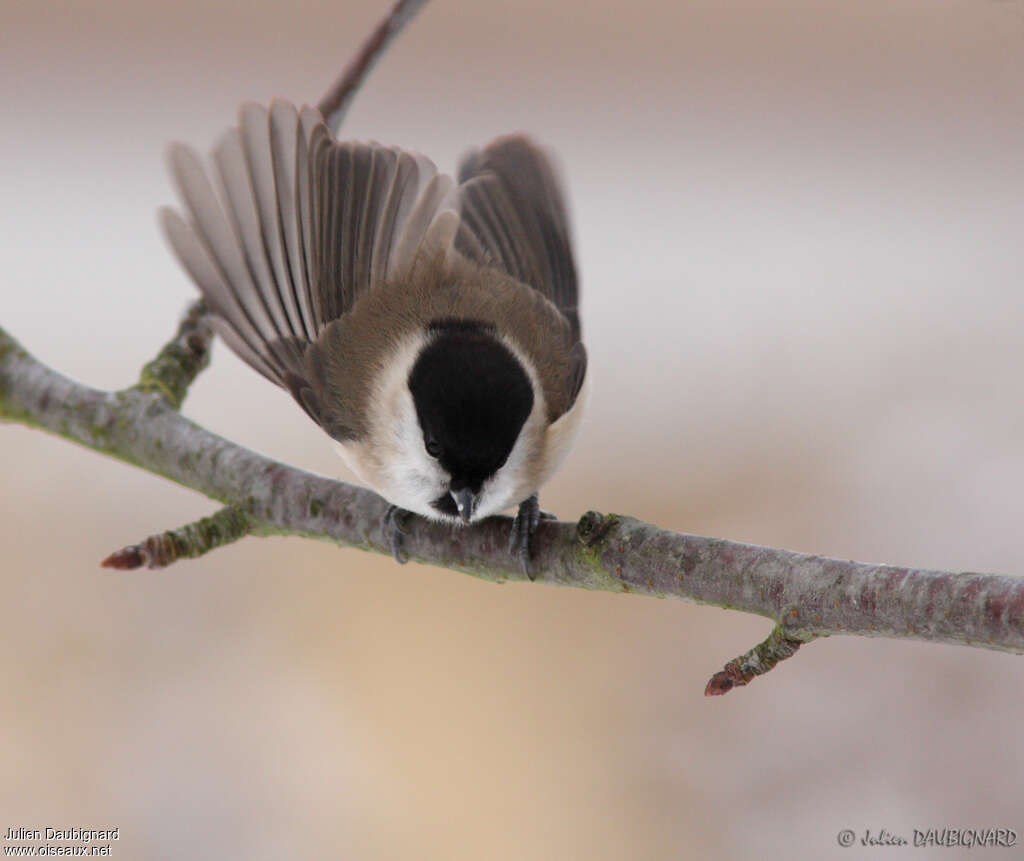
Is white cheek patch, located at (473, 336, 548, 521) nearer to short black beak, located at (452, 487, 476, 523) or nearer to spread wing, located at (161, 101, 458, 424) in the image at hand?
short black beak, located at (452, 487, 476, 523)

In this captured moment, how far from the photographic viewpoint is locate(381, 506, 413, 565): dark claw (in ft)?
2.59

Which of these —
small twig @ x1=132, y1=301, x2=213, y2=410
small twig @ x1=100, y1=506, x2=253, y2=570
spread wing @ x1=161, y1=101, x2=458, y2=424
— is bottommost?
small twig @ x1=100, y1=506, x2=253, y2=570

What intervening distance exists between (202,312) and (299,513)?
0.26 m

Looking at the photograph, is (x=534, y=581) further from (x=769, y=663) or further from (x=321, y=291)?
(x=321, y=291)

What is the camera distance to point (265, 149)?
840mm

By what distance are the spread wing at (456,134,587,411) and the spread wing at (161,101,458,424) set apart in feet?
0.19

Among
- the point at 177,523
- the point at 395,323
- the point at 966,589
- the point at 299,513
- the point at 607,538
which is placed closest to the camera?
the point at 966,589

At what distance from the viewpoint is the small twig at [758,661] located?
0.57 metres

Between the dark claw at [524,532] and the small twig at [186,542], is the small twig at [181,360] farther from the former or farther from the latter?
the dark claw at [524,532]

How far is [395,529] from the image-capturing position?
2.64ft

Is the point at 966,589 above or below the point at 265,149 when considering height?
below

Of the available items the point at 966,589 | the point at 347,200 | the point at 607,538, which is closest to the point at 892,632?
the point at 966,589
